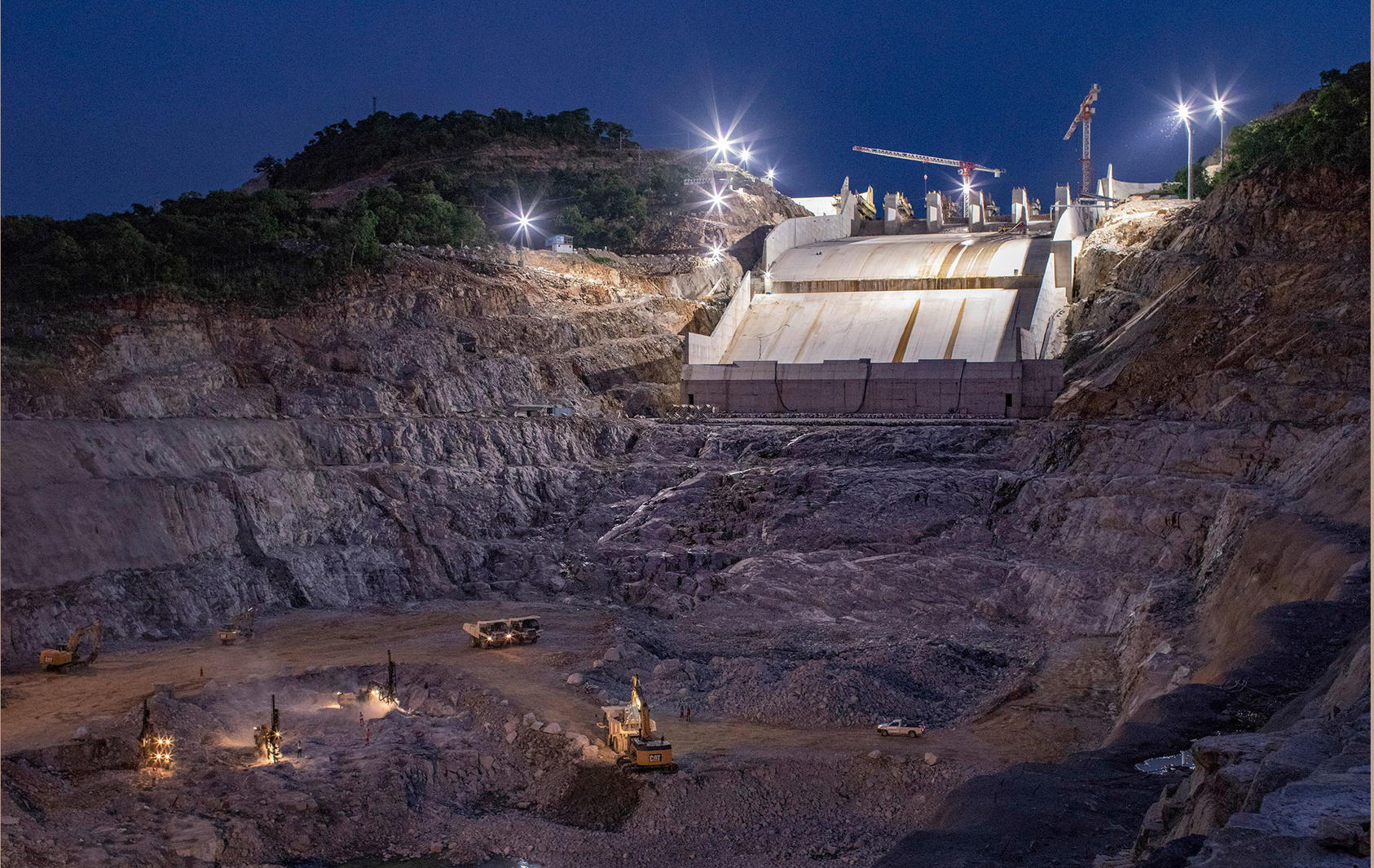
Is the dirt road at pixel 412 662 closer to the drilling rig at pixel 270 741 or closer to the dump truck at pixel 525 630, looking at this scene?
the dump truck at pixel 525 630

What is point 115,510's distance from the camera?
1013 inches

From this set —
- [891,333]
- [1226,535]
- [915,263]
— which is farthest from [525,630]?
[915,263]

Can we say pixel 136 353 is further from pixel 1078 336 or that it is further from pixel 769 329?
pixel 1078 336

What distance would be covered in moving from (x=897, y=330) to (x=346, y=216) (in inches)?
828

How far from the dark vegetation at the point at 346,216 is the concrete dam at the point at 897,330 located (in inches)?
470

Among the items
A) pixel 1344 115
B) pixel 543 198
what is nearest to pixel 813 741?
pixel 1344 115

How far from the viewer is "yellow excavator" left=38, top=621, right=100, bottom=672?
21719mm

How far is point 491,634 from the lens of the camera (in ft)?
81.5

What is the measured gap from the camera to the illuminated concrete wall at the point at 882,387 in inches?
1453

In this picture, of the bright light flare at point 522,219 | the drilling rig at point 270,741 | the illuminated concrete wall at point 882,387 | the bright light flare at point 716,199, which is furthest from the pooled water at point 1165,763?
the bright light flare at point 716,199

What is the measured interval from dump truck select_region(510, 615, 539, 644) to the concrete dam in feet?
55.1

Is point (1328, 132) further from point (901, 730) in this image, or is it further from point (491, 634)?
point (491, 634)

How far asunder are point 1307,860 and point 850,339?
36.5 metres

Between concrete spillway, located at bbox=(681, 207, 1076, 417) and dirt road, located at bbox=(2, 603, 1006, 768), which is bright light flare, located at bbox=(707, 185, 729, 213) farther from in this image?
dirt road, located at bbox=(2, 603, 1006, 768)
